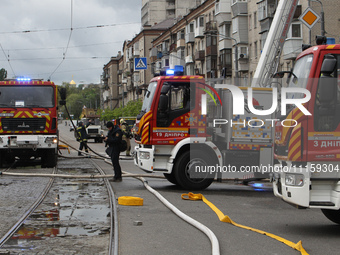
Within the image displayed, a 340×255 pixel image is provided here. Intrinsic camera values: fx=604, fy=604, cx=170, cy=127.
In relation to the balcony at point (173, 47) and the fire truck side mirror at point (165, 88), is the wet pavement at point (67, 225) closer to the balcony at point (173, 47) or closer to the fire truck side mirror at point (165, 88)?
the fire truck side mirror at point (165, 88)

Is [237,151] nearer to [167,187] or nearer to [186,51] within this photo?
[167,187]

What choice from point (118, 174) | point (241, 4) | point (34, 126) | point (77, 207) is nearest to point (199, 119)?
point (118, 174)

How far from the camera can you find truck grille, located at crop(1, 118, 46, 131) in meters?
21.5

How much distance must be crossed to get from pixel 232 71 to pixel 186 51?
1794 cm

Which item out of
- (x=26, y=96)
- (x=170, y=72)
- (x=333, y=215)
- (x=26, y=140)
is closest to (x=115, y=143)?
(x=170, y=72)

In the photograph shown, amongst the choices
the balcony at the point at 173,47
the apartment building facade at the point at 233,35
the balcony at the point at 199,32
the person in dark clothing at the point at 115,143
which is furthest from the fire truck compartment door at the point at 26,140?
the balcony at the point at 173,47

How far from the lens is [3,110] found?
2148cm

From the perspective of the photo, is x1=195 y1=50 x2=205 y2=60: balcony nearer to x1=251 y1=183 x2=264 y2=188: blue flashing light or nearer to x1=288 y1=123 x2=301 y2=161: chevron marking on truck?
x1=251 y1=183 x2=264 y2=188: blue flashing light

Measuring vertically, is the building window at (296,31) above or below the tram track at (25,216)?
above

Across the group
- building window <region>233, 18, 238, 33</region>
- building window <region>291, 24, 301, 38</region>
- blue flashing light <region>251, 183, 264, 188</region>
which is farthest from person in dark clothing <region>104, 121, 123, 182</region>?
building window <region>233, 18, 238, 33</region>

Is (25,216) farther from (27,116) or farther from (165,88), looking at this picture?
(27,116)

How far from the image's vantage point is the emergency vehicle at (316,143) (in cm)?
875

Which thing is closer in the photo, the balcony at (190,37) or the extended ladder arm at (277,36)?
the extended ladder arm at (277,36)

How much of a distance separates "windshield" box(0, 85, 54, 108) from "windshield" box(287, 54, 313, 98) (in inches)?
534
